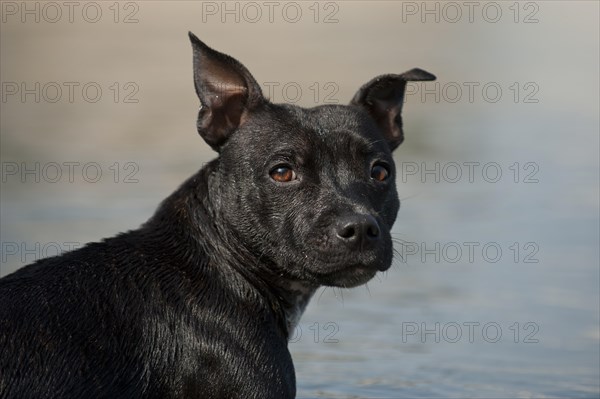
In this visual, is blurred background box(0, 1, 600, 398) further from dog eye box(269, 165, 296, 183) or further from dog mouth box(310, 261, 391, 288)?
dog eye box(269, 165, 296, 183)

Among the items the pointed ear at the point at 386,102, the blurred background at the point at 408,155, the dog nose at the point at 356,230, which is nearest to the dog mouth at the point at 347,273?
the dog nose at the point at 356,230

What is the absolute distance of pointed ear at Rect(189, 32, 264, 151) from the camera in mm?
9836

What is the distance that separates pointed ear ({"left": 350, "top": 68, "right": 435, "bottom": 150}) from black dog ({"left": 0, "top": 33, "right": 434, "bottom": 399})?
139 mm

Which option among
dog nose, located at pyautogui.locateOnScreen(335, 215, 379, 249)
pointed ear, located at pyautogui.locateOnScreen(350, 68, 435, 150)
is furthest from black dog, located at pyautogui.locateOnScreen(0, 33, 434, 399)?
pointed ear, located at pyautogui.locateOnScreen(350, 68, 435, 150)

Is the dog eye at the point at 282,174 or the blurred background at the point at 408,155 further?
the blurred background at the point at 408,155

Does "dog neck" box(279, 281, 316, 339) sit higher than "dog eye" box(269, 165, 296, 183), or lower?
lower

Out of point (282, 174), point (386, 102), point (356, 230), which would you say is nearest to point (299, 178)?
point (282, 174)

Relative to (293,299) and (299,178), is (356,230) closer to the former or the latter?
(299,178)

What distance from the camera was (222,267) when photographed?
9.48 m

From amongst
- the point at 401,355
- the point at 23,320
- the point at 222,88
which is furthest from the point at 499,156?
the point at 23,320

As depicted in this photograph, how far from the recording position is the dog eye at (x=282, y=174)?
9.53 metres

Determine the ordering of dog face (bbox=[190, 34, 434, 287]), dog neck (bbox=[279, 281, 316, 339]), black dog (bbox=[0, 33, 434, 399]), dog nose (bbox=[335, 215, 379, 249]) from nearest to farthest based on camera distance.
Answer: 1. black dog (bbox=[0, 33, 434, 399])
2. dog nose (bbox=[335, 215, 379, 249])
3. dog face (bbox=[190, 34, 434, 287])
4. dog neck (bbox=[279, 281, 316, 339])

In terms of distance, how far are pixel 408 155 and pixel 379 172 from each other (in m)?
9.45

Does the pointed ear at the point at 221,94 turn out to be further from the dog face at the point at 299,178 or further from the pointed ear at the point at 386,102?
the pointed ear at the point at 386,102
